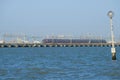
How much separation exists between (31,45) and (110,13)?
15138 centimetres

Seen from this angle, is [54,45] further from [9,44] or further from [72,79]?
[72,79]

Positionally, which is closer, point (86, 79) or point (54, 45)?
point (86, 79)

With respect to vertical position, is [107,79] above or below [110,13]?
below

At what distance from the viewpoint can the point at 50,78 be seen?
93.7ft

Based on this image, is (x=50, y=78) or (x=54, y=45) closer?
(x=50, y=78)

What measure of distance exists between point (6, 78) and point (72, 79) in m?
5.16

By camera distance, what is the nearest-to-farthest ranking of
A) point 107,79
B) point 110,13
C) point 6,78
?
point 107,79
point 6,78
point 110,13

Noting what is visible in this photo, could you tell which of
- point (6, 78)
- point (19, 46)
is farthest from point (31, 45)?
point (6, 78)

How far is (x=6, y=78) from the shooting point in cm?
2939

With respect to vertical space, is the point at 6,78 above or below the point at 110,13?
below

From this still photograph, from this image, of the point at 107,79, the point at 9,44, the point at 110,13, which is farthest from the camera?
the point at 9,44

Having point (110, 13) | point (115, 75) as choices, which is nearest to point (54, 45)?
point (110, 13)

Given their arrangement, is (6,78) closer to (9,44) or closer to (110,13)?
(110,13)

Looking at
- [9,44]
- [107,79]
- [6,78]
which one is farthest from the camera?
[9,44]
